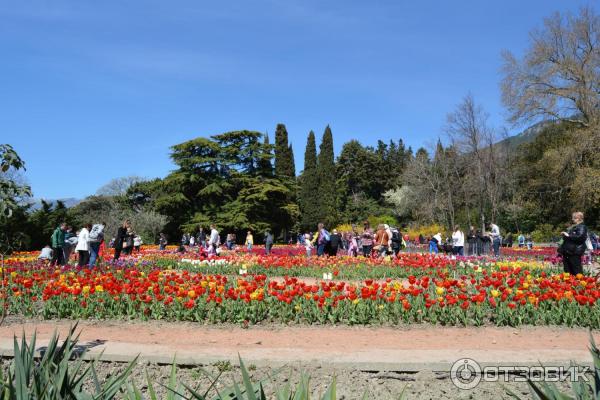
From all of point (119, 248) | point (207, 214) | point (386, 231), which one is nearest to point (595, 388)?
Answer: point (386, 231)

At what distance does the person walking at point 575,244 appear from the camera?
32.5 feet

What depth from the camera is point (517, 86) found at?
3141 cm

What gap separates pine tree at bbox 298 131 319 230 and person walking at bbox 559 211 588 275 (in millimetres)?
48105

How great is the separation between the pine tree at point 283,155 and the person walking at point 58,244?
4344 cm

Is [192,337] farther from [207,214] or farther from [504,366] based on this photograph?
[207,214]

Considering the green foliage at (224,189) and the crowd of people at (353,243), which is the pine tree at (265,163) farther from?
the crowd of people at (353,243)

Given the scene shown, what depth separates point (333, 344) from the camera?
19.1 feet

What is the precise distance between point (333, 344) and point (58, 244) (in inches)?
502

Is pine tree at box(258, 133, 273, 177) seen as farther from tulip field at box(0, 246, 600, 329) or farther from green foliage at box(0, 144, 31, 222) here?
green foliage at box(0, 144, 31, 222)

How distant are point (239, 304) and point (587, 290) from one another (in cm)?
514

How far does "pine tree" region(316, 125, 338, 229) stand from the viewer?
5879 cm

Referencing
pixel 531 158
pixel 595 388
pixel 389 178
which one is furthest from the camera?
pixel 389 178

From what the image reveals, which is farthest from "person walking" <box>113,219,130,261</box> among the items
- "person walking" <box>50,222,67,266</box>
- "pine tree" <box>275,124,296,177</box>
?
"pine tree" <box>275,124,296,177</box>

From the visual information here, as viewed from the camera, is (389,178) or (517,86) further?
(389,178)
